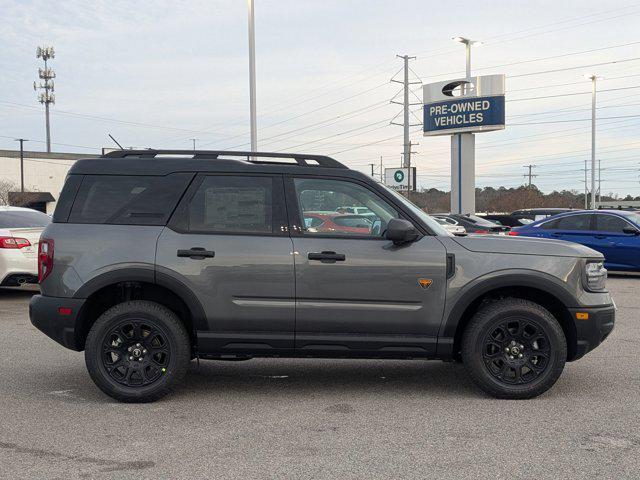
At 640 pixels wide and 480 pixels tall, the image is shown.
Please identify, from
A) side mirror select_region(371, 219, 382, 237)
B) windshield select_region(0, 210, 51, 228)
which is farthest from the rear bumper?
windshield select_region(0, 210, 51, 228)

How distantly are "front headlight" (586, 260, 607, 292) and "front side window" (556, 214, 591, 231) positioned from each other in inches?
383

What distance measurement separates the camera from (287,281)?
5.28 m

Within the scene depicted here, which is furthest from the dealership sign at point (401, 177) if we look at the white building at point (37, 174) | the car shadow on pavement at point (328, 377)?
the car shadow on pavement at point (328, 377)

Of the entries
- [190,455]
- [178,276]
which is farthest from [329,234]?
[190,455]

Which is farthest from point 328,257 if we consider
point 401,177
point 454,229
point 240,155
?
point 401,177

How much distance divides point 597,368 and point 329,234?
3034 millimetres

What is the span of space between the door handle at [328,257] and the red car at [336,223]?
21 centimetres

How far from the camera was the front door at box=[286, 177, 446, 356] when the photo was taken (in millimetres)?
5258

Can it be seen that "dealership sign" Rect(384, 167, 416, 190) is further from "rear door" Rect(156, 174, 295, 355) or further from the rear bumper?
the rear bumper

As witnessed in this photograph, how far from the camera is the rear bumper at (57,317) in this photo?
5355 millimetres

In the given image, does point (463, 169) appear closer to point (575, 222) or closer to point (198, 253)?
point (575, 222)

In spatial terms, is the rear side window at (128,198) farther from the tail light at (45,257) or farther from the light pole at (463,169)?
the light pole at (463,169)

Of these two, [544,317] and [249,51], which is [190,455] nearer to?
[544,317]

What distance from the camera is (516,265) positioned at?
5.31m
